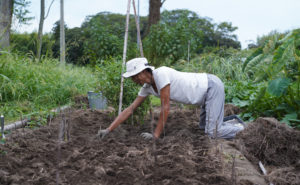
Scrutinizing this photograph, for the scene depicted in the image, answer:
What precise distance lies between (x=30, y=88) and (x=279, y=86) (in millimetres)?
3873

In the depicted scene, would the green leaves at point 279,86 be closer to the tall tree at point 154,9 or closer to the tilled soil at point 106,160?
the tilled soil at point 106,160

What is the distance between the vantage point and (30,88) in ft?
16.6

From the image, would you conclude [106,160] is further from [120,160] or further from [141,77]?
→ [141,77]

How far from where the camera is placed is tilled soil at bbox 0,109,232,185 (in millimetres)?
2141

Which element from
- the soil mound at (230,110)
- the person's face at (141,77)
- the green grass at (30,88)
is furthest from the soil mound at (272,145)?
the green grass at (30,88)

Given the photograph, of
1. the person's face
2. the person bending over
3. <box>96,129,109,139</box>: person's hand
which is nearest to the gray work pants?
the person bending over

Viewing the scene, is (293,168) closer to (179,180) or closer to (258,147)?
(258,147)

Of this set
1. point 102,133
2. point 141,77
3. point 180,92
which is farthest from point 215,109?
point 102,133

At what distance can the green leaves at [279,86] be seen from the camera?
3479 mm

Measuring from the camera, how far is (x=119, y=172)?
2250 millimetres

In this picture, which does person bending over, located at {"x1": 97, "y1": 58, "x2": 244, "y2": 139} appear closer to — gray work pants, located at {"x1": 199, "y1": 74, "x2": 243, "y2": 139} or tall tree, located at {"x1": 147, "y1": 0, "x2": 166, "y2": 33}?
gray work pants, located at {"x1": 199, "y1": 74, "x2": 243, "y2": 139}

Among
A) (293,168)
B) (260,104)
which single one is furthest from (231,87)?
(293,168)

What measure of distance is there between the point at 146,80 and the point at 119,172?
124 centimetres

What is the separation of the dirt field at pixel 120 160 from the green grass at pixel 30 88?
1081mm
